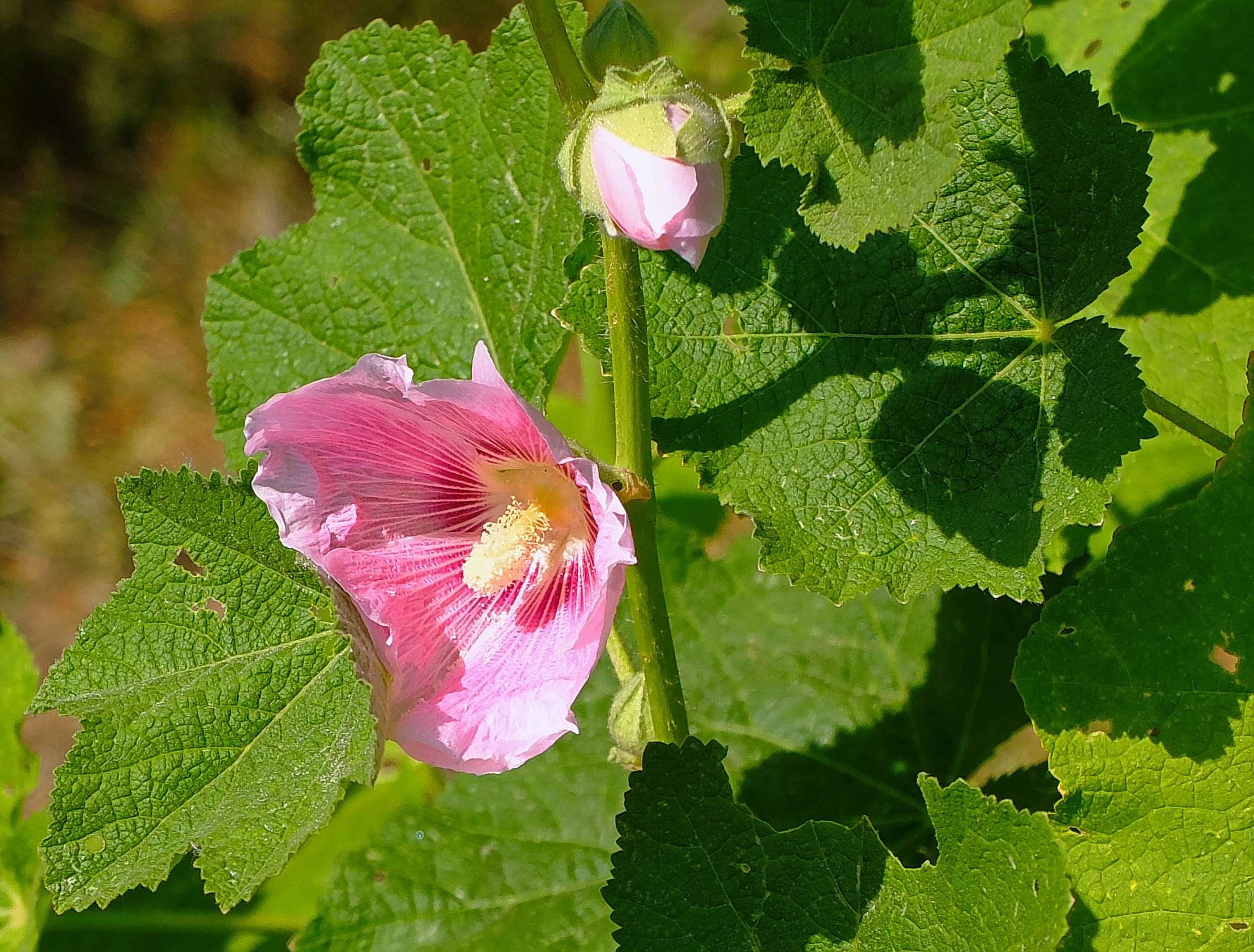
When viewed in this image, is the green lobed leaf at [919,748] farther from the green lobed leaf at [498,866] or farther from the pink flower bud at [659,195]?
the pink flower bud at [659,195]

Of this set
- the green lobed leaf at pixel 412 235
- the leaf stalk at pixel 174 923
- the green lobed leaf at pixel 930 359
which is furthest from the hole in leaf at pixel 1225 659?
the leaf stalk at pixel 174 923

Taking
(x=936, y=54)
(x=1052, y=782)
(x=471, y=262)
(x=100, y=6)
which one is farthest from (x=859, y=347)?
(x=100, y=6)

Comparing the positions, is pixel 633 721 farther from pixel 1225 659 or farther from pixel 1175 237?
pixel 1175 237

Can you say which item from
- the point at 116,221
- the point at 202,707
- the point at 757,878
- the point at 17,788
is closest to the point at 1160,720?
the point at 757,878

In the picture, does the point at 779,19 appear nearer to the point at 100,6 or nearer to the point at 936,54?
the point at 936,54

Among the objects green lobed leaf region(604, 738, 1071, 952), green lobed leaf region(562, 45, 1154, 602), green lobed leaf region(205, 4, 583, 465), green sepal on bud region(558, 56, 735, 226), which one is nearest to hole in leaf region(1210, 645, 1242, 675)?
green lobed leaf region(562, 45, 1154, 602)
